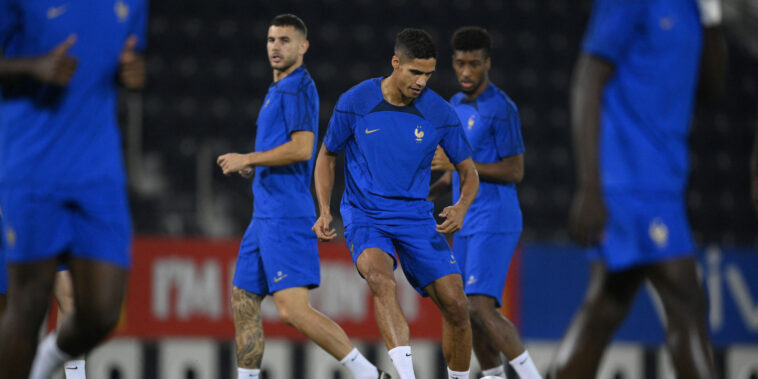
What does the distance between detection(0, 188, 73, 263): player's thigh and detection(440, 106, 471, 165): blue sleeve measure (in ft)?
7.54

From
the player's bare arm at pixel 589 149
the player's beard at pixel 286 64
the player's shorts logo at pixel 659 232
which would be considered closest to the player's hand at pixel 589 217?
the player's bare arm at pixel 589 149

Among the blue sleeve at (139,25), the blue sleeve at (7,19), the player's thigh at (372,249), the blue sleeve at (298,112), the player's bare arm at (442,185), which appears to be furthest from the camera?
the player's bare arm at (442,185)

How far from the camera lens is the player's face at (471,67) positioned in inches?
235

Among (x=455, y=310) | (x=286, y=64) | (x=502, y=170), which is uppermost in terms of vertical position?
(x=286, y=64)

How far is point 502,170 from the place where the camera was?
5.89m

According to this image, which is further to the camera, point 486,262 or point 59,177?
point 486,262

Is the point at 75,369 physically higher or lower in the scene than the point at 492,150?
lower

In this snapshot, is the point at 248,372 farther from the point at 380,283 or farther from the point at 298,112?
the point at 298,112

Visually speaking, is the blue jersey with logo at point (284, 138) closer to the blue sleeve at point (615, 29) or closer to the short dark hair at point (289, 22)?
the short dark hair at point (289, 22)

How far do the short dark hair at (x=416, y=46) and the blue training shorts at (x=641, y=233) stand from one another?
1.80 metres

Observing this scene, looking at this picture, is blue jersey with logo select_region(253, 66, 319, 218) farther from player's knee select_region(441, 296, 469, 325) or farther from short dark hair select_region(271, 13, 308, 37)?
player's knee select_region(441, 296, 469, 325)

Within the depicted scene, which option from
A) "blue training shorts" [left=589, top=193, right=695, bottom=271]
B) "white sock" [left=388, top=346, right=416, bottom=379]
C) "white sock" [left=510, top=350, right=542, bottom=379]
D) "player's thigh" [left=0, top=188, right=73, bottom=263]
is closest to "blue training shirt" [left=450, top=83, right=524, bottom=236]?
"white sock" [left=510, top=350, right=542, bottom=379]

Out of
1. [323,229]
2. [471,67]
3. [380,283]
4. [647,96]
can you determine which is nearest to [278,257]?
[323,229]

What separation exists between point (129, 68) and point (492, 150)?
269 centimetres
